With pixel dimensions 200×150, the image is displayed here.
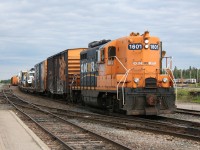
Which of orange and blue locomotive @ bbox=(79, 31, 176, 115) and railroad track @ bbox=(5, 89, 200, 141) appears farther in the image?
orange and blue locomotive @ bbox=(79, 31, 176, 115)

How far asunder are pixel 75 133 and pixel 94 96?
727 cm

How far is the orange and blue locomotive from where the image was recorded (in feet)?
49.3

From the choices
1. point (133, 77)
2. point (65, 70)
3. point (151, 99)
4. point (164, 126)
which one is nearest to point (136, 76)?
point (133, 77)

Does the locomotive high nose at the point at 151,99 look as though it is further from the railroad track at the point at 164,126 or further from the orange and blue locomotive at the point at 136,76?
the railroad track at the point at 164,126

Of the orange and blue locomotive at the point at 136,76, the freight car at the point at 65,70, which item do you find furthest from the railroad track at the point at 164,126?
the freight car at the point at 65,70

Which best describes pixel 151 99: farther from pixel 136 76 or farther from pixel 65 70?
pixel 65 70

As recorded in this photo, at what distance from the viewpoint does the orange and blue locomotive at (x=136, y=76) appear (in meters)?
15.0

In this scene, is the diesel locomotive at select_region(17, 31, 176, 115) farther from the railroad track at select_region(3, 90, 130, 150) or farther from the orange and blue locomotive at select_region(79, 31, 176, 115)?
the railroad track at select_region(3, 90, 130, 150)

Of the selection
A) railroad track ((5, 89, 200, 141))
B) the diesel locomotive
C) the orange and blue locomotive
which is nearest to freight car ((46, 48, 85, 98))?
the diesel locomotive

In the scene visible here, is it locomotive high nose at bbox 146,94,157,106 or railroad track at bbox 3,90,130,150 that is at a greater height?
locomotive high nose at bbox 146,94,157,106

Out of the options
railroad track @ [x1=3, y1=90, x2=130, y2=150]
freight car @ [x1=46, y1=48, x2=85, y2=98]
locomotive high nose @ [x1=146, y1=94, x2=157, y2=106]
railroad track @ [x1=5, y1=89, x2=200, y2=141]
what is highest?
freight car @ [x1=46, y1=48, x2=85, y2=98]

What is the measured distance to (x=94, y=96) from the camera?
18844 mm

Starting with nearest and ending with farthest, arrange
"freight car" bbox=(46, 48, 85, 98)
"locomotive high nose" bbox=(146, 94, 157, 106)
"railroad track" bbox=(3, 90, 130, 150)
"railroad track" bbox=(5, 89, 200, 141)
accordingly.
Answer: "railroad track" bbox=(3, 90, 130, 150)
"railroad track" bbox=(5, 89, 200, 141)
"locomotive high nose" bbox=(146, 94, 157, 106)
"freight car" bbox=(46, 48, 85, 98)

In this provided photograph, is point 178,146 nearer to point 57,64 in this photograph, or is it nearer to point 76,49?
point 76,49
